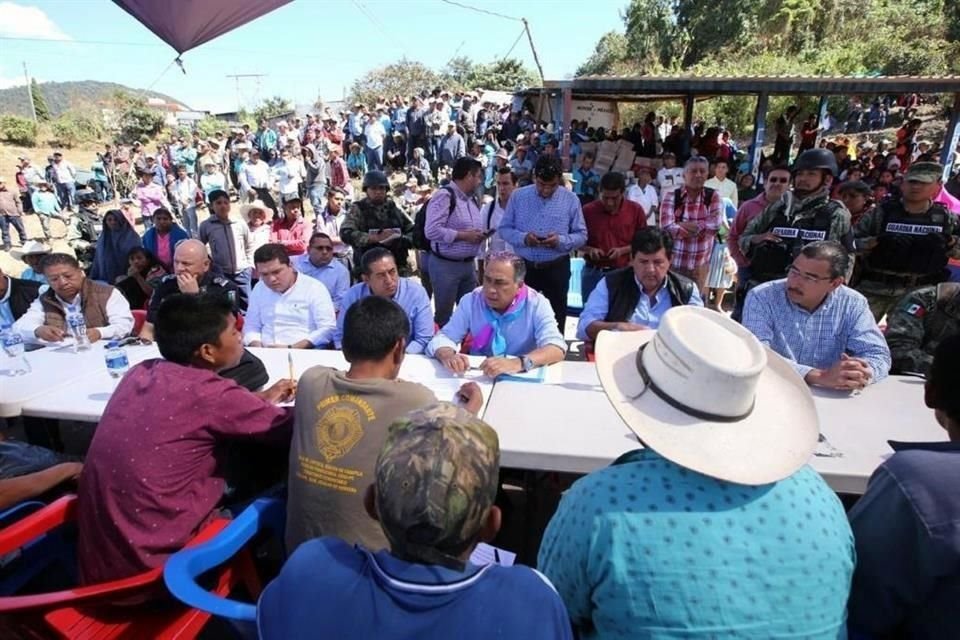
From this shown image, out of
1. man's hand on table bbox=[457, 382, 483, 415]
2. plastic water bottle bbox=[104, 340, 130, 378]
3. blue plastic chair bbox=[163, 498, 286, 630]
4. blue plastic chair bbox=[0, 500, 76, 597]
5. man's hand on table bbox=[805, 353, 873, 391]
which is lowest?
blue plastic chair bbox=[0, 500, 76, 597]

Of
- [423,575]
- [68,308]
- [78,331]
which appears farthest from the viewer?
[68,308]

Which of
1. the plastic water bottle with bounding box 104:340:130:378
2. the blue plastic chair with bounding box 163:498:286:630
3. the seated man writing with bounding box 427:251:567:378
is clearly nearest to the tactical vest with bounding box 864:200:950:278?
the seated man writing with bounding box 427:251:567:378

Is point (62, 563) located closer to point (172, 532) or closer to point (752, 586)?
point (172, 532)

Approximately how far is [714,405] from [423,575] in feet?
2.23

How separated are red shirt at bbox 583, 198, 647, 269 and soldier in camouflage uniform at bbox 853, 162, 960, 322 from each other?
1.63 meters

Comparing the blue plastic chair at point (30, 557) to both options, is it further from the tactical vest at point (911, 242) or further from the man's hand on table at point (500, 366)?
the tactical vest at point (911, 242)

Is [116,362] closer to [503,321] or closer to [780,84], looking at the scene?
[503,321]

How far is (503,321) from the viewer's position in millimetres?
3258

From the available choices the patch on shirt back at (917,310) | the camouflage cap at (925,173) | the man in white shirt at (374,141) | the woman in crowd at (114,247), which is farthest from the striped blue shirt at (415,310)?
the man in white shirt at (374,141)

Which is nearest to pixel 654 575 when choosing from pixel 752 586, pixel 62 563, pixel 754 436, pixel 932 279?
pixel 752 586

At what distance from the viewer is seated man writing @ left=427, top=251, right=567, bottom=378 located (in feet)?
10.2

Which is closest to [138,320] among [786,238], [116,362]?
[116,362]

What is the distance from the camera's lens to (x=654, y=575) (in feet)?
3.56

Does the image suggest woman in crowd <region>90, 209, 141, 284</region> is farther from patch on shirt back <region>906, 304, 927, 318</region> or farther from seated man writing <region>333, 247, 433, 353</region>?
patch on shirt back <region>906, 304, 927, 318</region>
